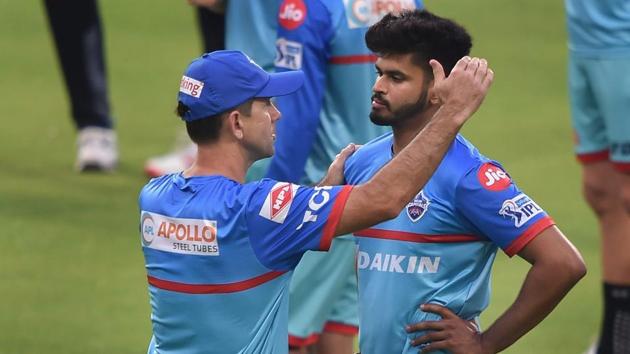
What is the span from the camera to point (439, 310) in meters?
4.54

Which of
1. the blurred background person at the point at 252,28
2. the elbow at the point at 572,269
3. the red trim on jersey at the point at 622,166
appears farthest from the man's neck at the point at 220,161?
the red trim on jersey at the point at 622,166

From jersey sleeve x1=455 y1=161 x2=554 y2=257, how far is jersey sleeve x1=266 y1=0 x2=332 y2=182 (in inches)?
72.4

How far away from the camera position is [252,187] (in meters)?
4.45

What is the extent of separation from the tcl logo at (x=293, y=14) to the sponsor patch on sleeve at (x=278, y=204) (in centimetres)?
193

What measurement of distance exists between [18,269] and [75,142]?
3.04 meters

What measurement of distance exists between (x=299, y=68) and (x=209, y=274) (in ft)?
6.36

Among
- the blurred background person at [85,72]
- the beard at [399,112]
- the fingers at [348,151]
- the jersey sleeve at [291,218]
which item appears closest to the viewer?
the jersey sleeve at [291,218]

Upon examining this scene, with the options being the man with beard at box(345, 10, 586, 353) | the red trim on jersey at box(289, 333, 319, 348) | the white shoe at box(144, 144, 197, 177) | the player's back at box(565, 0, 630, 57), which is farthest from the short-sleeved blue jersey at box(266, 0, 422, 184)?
the white shoe at box(144, 144, 197, 177)

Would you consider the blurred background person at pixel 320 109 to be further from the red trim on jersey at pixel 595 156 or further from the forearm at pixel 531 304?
the forearm at pixel 531 304

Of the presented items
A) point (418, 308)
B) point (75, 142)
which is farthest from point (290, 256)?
point (75, 142)

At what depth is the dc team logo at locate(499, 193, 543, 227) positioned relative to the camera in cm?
447

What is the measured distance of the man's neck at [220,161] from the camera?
4.60 metres

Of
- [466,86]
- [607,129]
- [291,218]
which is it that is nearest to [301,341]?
[607,129]

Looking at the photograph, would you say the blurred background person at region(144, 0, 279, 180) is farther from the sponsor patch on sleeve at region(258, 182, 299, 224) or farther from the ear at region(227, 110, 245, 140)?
the sponsor patch on sleeve at region(258, 182, 299, 224)
